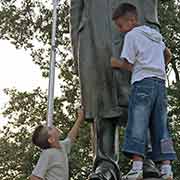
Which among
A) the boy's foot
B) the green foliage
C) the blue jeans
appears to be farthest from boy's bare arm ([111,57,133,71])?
the green foliage

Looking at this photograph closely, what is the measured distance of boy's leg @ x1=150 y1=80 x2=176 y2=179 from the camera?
13.2 ft

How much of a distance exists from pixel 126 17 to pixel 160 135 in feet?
2.70

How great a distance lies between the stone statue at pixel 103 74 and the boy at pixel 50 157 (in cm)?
24

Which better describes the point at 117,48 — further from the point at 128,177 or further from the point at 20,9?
the point at 20,9

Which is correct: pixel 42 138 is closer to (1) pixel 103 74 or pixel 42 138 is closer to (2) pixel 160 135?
(1) pixel 103 74

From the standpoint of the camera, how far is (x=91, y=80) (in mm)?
4492

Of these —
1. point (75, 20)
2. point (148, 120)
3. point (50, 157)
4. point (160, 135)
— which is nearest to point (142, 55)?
point (148, 120)

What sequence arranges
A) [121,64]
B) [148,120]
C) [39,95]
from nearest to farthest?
[148,120] < [121,64] < [39,95]

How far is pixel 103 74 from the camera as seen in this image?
4.46 meters

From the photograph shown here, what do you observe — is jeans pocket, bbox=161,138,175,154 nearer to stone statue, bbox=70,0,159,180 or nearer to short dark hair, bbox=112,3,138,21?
stone statue, bbox=70,0,159,180

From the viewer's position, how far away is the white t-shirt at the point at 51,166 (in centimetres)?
450

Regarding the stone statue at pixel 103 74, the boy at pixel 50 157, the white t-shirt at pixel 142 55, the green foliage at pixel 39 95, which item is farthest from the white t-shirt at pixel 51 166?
the green foliage at pixel 39 95

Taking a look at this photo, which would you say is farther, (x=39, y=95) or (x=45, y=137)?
(x=39, y=95)

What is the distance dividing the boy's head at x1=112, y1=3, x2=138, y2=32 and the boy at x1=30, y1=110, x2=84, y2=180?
2.74 feet
